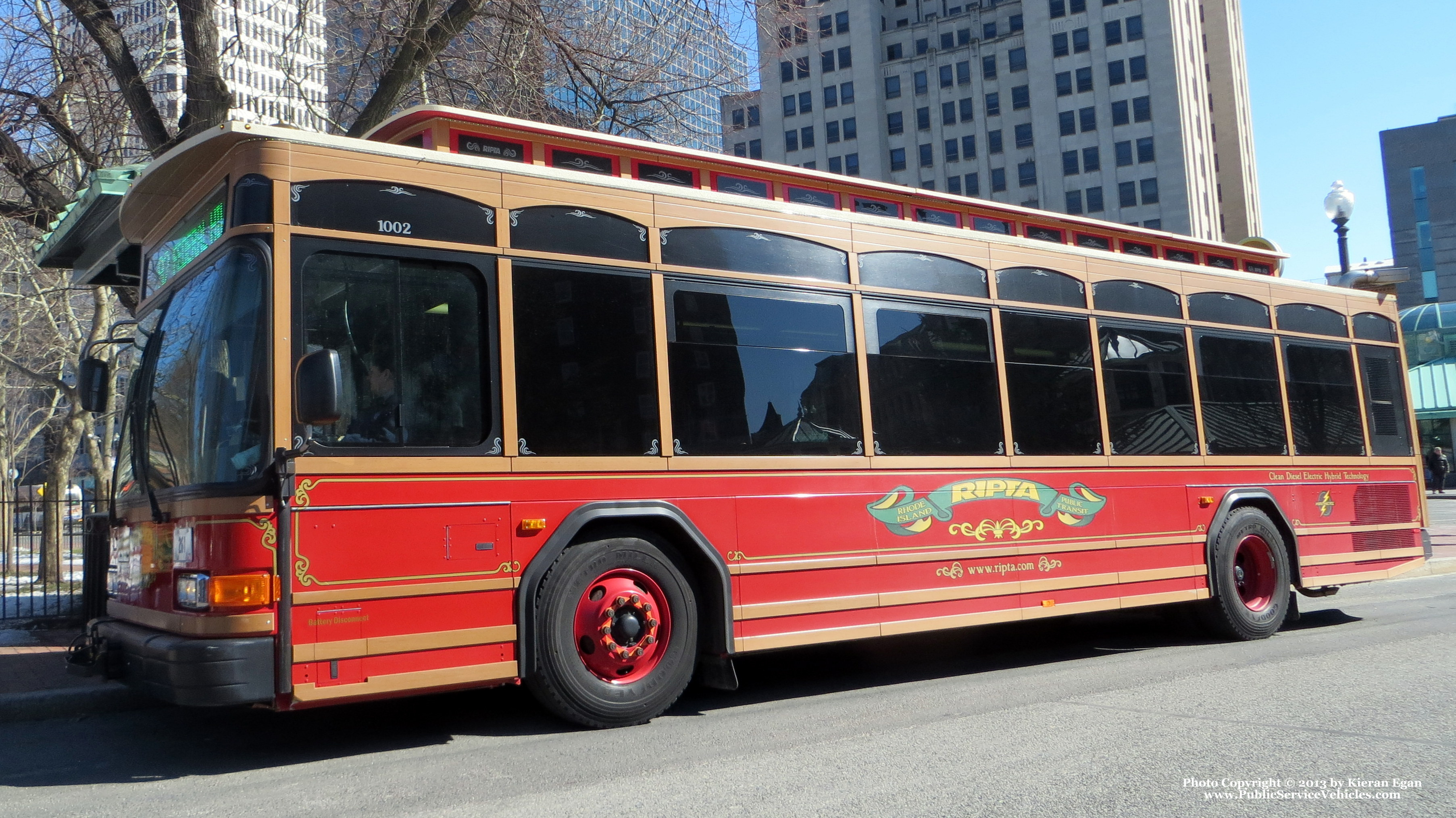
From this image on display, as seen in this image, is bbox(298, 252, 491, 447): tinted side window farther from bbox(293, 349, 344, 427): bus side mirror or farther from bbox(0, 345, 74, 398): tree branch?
bbox(0, 345, 74, 398): tree branch

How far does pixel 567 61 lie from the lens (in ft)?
41.4

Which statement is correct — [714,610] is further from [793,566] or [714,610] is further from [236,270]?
[236,270]

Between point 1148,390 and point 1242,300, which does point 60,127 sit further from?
point 1242,300

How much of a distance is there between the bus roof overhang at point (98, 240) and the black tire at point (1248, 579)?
8.43 meters

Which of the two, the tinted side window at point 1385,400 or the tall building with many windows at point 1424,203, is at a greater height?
the tall building with many windows at point 1424,203

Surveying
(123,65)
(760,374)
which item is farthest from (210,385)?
(123,65)

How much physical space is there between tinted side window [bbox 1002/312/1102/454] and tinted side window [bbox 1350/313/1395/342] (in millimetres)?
4190

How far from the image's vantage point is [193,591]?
5.14 metres

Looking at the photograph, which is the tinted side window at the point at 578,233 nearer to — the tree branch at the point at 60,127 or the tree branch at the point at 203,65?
the tree branch at the point at 203,65

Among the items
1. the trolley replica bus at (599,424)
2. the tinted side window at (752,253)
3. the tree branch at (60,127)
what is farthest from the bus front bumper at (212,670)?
the tree branch at (60,127)

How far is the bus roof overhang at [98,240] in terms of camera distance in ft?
23.8

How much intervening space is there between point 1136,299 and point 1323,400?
2758 millimetres

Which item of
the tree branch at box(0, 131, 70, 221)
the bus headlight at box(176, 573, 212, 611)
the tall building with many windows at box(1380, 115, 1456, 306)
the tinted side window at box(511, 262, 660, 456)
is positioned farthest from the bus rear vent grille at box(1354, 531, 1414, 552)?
the tall building with many windows at box(1380, 115, 1456, 306)

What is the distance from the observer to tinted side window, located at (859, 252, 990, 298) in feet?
24.6
